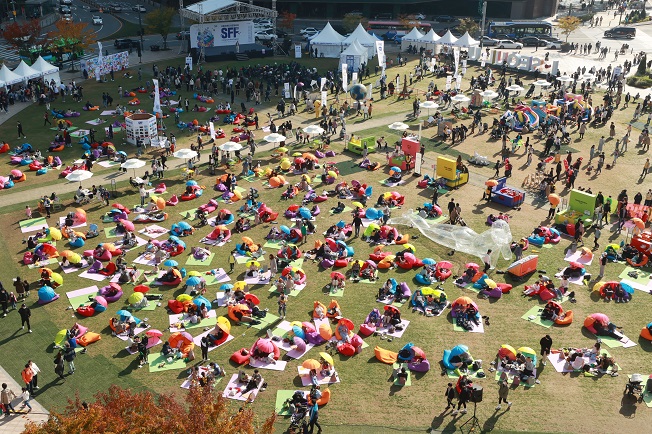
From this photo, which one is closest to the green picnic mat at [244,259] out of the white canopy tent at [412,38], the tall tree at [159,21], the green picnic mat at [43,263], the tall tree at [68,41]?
the green picnic mat at [43,263]

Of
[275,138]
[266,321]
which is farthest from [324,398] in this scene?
[275,138]

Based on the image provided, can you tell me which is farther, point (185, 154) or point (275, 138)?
point (275, 138)

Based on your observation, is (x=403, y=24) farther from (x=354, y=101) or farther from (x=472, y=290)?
(x=472, y=290)

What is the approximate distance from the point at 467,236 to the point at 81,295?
21.7 meters

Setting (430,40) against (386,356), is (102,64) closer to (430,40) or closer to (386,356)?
(430,40)

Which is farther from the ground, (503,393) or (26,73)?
(26,73)

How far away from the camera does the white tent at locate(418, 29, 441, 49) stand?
277 feet

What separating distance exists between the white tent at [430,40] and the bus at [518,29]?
17.5 meters

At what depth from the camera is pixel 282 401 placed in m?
25.8

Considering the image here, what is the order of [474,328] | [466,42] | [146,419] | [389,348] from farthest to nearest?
[466,42], [474,328], [389,348], [146,419]

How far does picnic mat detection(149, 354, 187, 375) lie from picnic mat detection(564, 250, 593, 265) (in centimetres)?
2226

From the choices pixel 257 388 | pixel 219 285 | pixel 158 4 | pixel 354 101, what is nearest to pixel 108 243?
pixel 219 285

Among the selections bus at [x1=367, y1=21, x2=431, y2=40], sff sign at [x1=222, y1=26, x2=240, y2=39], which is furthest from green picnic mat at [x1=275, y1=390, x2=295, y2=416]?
bus at [x1=367, y1=21, x2=431, y2=40]

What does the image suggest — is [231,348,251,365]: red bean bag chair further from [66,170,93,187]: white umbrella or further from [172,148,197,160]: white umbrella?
[172,148,197,160]: white umbrella
